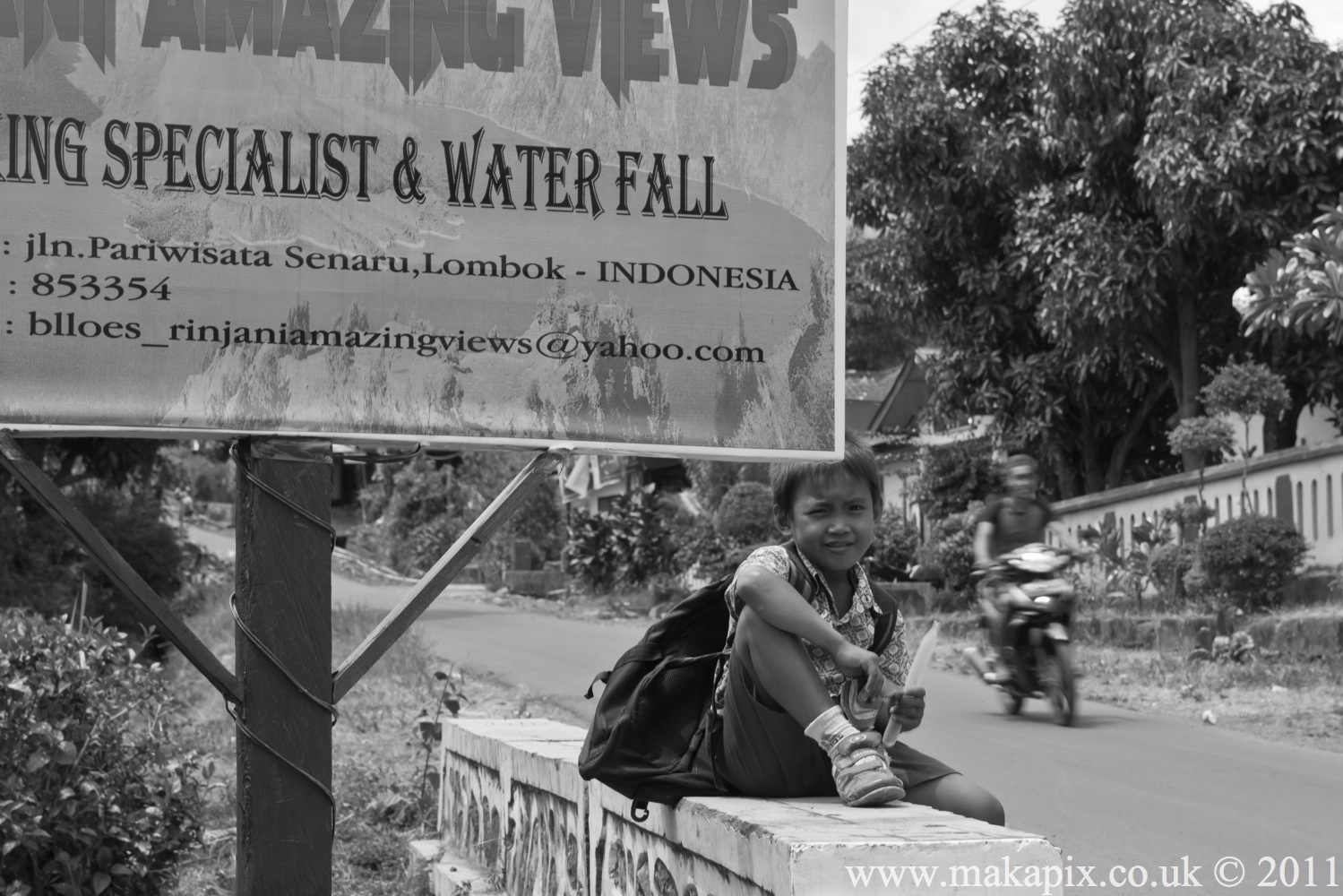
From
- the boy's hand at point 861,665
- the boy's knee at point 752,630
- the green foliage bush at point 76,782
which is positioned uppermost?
the boy's knee at point 752,630

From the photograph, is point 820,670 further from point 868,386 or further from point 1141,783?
point 868,386

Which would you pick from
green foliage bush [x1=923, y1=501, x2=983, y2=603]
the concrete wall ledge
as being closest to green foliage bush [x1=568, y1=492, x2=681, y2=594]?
green foliage bush [x1=923, y1=501, x2=983, y2=603]

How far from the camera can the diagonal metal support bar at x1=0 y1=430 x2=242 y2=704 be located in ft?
11.2

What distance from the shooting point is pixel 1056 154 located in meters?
20.4

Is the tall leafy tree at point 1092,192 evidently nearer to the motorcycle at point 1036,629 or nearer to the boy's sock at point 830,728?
the motorcycle at point 1036,629

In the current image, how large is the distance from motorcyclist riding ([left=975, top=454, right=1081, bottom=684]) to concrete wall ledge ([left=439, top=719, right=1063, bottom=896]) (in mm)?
5289

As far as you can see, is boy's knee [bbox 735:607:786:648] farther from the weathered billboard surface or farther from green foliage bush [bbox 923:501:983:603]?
green foliage bush [bbox 923:501:983:603]

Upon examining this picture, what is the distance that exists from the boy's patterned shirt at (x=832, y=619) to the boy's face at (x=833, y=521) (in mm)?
45

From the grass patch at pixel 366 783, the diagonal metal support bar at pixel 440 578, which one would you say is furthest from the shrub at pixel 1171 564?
the diagonal metal support bar at pixel 440 578

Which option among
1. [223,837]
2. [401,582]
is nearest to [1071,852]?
[223,837]

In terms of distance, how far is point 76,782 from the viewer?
16.7ft

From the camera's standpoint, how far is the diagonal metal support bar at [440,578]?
3.71m

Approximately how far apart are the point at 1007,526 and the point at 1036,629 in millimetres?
1011

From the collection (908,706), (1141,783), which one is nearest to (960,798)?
(908,706)
